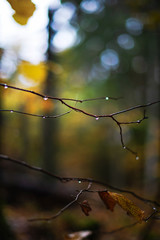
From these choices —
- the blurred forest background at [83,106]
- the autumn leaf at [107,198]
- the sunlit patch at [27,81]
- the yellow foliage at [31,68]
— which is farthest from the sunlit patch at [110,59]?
the autumn leaf at [107,198]

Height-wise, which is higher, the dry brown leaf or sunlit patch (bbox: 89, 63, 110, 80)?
sunlit patch (bbox: 89, 63, 110, 80)

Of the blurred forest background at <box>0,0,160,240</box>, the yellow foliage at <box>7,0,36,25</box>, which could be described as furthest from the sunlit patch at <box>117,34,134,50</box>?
the yellow foliage at <box>7,0,36,25</box>

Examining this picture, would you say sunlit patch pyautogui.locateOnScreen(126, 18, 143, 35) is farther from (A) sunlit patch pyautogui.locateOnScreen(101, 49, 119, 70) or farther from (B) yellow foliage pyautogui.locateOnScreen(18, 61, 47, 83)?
(B) yellow foliage pyautogui.locateOnScreen(18, 61, 47, 83)

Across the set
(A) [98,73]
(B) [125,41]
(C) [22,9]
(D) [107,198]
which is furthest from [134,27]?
(D) [107,198]

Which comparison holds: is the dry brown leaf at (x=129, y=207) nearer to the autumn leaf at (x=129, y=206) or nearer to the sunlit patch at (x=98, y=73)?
the autumn leaf at (x=129, y=206)

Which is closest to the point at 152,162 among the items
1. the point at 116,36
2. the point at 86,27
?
the point at 116,36

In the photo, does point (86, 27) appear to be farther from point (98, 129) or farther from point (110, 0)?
point (98, 129)

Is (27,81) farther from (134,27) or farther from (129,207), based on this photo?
(134,27)
